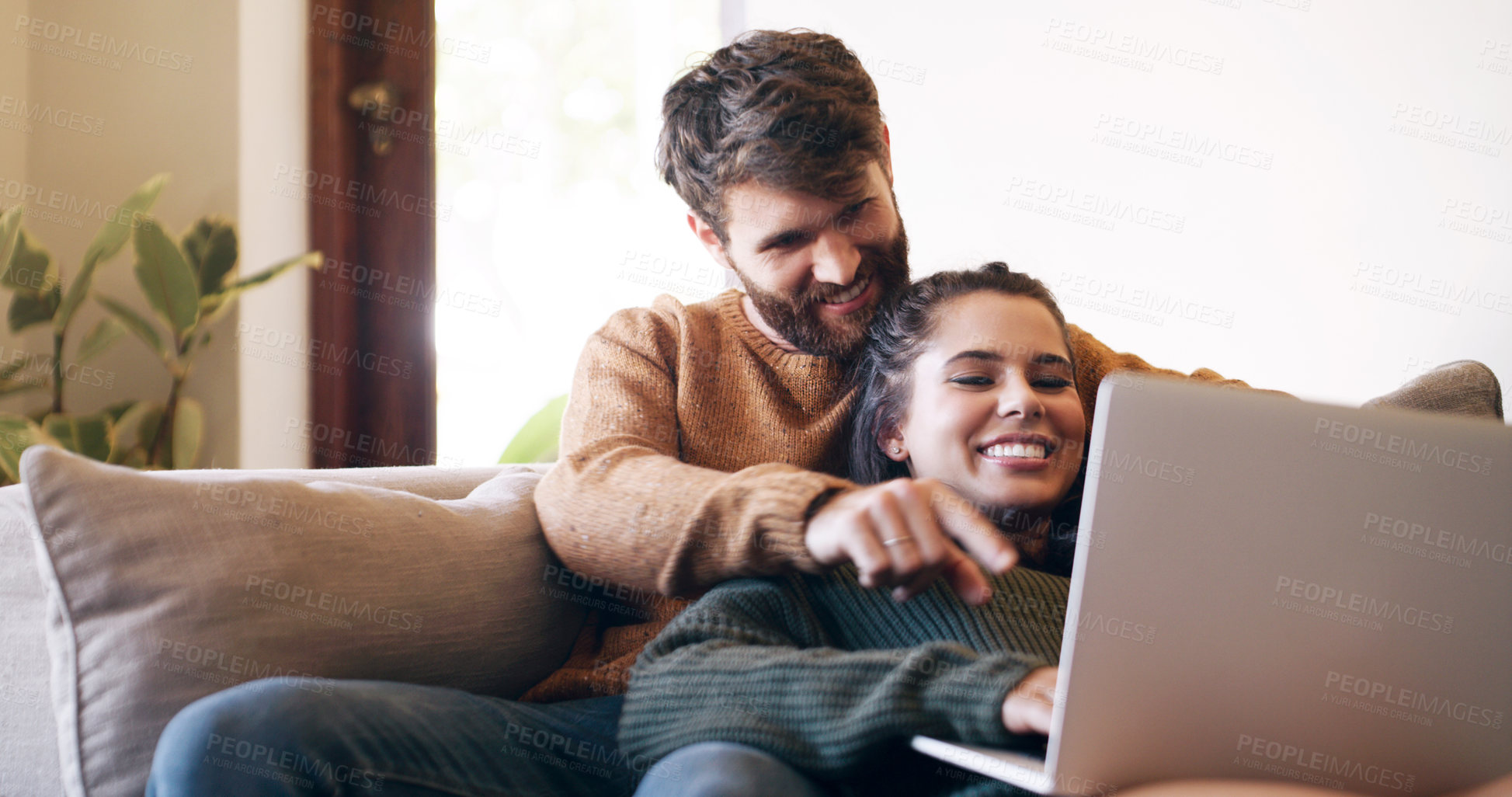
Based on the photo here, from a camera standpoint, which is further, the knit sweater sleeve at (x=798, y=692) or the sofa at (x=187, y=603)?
the sofa at (x=187, y=603)

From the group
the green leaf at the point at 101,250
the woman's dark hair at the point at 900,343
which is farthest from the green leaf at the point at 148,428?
the woman's dark hair at the point at 900,343

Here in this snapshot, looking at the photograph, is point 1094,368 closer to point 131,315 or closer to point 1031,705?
point 1031,705

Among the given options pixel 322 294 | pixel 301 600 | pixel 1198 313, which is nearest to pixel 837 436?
pixel 301 600

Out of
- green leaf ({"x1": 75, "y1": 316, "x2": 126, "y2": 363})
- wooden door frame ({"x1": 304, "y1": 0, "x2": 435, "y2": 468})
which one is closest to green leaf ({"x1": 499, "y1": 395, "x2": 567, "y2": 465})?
wooden door frame ({"x1": 304, "y1": 0, "x2": 435, "y2": 468})

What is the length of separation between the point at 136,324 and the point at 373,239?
650 mm

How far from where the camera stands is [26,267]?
1893mm

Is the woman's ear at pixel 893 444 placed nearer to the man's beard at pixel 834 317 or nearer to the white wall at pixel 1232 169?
the man's beard at pixel 834 317

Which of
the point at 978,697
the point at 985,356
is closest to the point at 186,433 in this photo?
the point at 985,356

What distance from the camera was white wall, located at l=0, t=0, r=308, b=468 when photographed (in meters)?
2.22

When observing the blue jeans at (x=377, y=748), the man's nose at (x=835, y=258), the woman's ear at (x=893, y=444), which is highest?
the man's nose at (x=835, y=258)

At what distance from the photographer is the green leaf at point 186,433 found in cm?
207

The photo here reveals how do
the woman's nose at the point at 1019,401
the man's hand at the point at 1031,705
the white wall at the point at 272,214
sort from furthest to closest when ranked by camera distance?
1. the white wall at the point at 272,214
2. the woman's nose at the point at 1019,401
3. the man's hand at the point at 1031,705

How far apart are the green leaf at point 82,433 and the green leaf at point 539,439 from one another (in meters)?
0.77

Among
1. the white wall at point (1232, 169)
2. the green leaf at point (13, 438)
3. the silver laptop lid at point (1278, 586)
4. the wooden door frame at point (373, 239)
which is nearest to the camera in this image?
the silver laptop lid at point (1278, 586)
